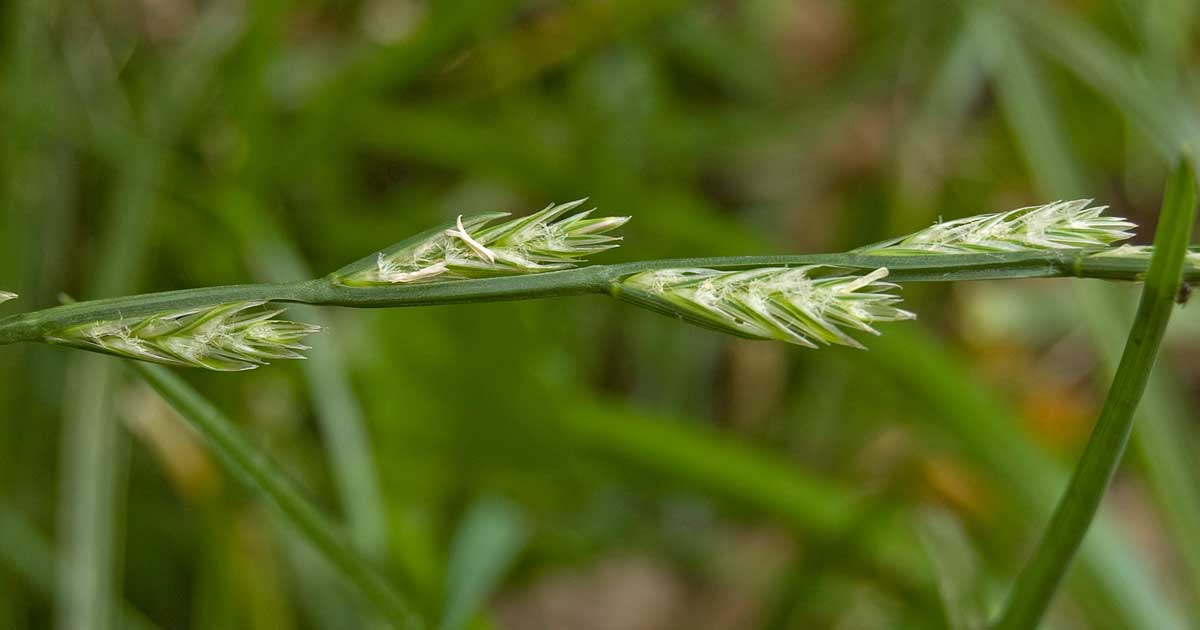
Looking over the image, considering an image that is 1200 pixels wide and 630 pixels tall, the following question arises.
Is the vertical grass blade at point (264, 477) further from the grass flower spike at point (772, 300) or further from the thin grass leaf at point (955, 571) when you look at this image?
the thin grass leaf at point (955, 571)

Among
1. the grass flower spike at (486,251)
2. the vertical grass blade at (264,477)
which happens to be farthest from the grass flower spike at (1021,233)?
the vertical grass blade at (264,477)

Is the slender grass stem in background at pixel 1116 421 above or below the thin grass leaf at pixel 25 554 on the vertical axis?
above

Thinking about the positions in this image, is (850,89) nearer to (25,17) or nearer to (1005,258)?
(25,17)

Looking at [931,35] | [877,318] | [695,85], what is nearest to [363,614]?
[877,318]

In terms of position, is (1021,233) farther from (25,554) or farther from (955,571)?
(25,554)

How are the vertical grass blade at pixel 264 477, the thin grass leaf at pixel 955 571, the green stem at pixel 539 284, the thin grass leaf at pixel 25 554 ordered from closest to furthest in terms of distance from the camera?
the green stem at pixel 539 284 < the vertical grass blade at pixel 264 477 < the thin grass leaf at pixel 955 571 < the thin grass leaf at pixel 25 554

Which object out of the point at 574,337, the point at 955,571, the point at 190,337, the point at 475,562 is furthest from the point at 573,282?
the point at 574,337
